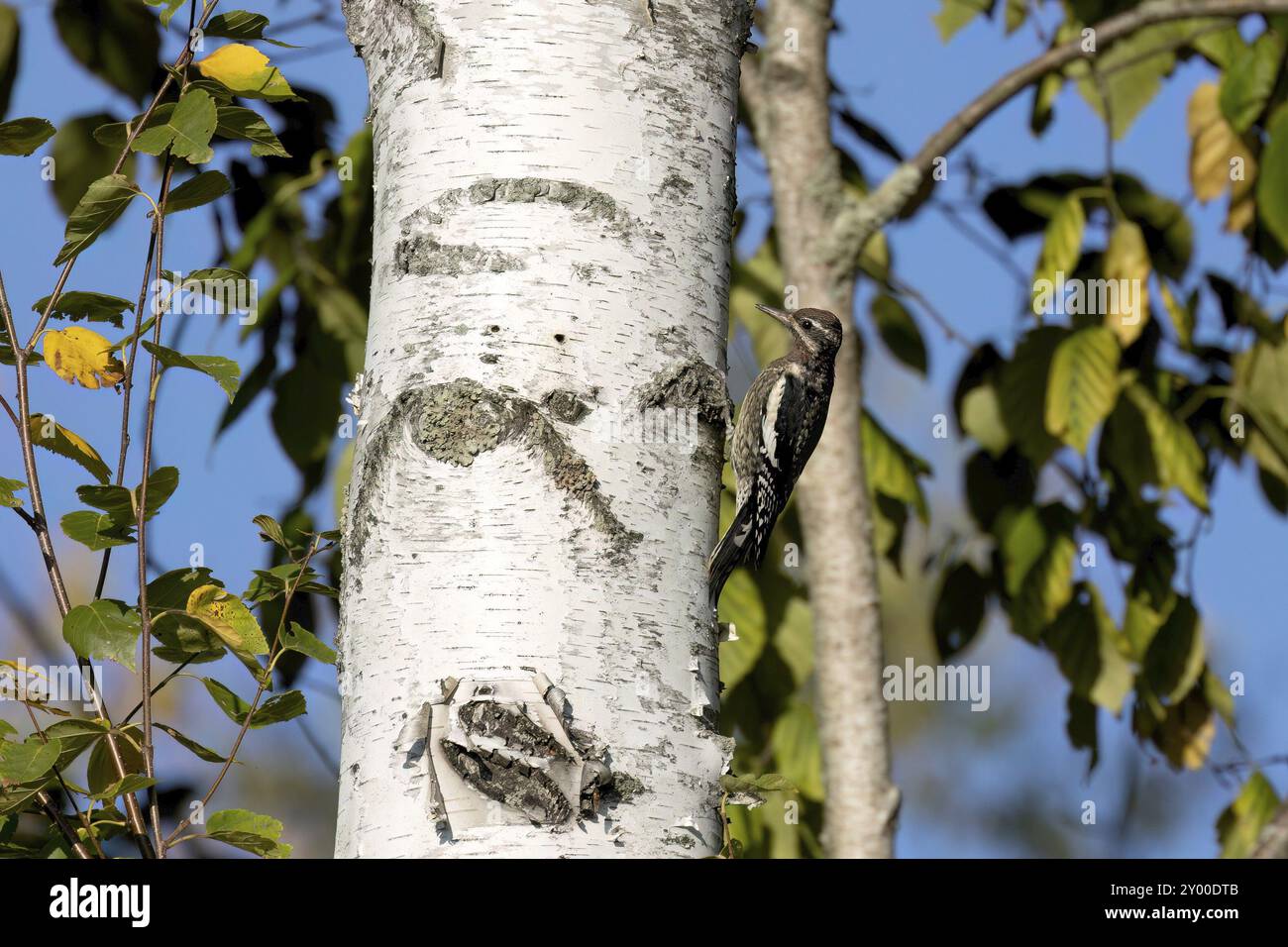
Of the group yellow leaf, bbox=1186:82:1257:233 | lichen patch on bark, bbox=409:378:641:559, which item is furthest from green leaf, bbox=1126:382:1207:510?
lichen patch on bark, bbox=409:378:641:559

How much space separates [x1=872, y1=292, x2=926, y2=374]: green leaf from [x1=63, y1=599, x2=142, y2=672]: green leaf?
3.81 metres

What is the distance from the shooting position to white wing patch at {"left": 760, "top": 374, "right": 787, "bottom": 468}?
466 cm

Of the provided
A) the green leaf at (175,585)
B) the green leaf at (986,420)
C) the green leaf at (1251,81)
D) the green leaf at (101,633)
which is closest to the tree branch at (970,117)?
the green leaf at (1251,81)

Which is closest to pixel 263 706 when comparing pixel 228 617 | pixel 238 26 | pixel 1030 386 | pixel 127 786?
pixel 228 617

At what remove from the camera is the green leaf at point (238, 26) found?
206 cm

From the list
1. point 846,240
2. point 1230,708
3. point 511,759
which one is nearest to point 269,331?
point 846,240

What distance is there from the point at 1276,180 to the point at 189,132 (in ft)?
12.2

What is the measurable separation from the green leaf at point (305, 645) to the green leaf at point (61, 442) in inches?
14.0

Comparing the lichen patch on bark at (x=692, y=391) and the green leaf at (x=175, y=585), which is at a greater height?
the lichen patch on bark at (x=692, y=391)

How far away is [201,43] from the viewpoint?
2055mm

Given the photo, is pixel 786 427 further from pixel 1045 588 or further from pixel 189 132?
pixel 189 132

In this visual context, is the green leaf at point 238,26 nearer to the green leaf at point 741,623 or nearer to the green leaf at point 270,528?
the green leaf at point 270,528
